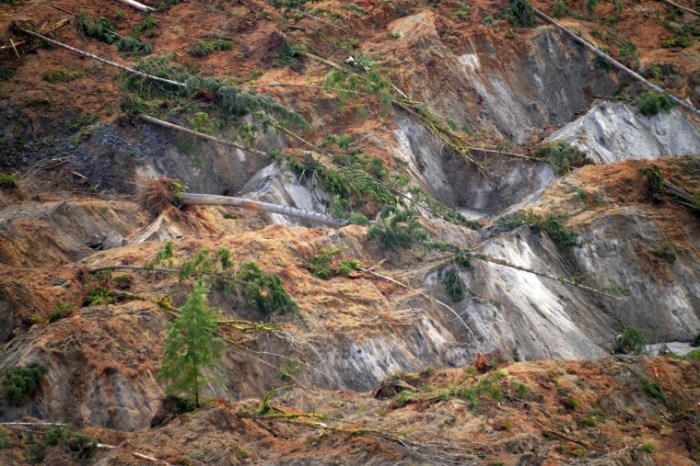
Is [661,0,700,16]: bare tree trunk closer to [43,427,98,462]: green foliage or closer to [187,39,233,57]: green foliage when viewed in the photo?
[187,39,233,57]: green foliage

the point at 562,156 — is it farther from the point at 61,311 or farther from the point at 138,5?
the point at 61,311

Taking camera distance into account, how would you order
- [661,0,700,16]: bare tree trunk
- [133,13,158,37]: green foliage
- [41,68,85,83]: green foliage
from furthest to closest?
[661,0,700,16]: bare tree trunk, [133,13,158,37]: green foliage, [41,68,85,83]: green foliage

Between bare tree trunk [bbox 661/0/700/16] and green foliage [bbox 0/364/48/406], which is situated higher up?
bare tree trunk [bbox 661/0/700/16]

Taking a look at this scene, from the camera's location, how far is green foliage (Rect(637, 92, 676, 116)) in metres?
31.0

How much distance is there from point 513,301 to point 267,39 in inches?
425

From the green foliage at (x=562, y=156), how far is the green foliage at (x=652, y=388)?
10.1 m

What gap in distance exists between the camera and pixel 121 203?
23.1 m

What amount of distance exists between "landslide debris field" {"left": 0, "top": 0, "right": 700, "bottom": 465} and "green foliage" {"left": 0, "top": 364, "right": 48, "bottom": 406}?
4cm

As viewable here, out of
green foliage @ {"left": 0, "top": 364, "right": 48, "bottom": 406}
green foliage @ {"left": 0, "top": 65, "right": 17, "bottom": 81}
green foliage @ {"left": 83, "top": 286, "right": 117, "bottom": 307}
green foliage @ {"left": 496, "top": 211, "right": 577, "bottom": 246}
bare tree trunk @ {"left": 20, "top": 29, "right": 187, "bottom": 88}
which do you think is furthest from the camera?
green foliage @ {"left": 0, "top": 65, "right": 17, "bottom": 81}

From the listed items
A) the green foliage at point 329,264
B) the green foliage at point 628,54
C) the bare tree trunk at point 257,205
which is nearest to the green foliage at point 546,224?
the bare tree trunk at point 257,205

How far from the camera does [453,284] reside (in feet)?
72.0

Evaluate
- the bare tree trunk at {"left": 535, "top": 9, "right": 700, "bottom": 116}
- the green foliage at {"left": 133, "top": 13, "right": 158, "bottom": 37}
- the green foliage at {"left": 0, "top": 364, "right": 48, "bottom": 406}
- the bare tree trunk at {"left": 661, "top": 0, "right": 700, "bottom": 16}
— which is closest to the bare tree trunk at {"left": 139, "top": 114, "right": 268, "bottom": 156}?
the green foliage at {"left": 133, "top": 13, "right": 158, "bottom": 37}

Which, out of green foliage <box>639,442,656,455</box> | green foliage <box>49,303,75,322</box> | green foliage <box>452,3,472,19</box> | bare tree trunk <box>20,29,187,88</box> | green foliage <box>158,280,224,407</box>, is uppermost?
bare tree trunk <box>20,29,187,88</box>

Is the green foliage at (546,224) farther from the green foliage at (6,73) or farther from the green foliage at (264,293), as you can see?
the green foliage at (6,73)
